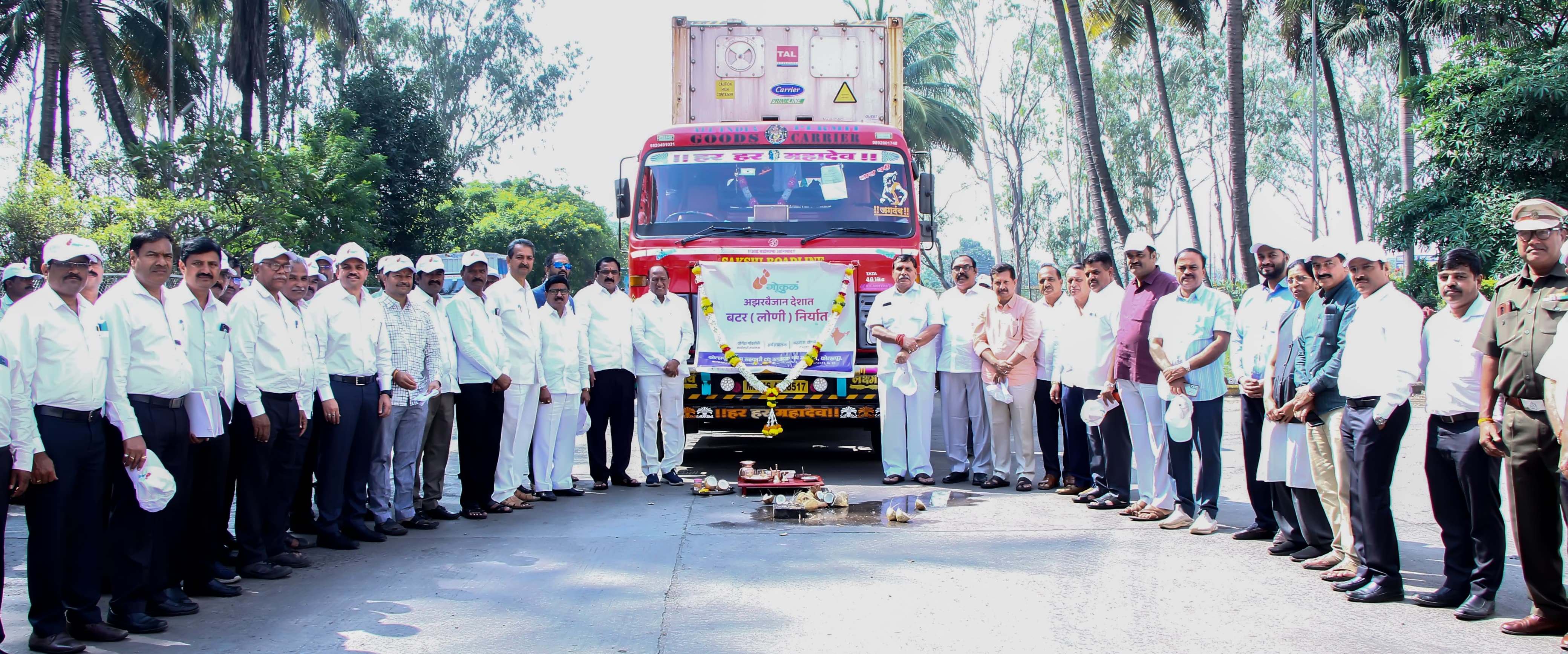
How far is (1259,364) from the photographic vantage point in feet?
22.3

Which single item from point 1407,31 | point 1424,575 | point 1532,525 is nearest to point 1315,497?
point 1424,575

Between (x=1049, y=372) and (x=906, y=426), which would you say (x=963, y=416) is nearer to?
(x=906, y=426)

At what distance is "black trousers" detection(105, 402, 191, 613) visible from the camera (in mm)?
5113

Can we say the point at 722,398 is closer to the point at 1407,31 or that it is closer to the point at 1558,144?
the point at 1558,144

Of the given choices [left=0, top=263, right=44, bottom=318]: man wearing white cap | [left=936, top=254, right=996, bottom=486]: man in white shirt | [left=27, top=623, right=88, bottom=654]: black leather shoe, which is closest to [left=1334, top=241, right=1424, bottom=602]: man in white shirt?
[left=936, top=254, right=996, bottom=486]: man in white shirt

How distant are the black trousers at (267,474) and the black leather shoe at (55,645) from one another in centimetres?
133

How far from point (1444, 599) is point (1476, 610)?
21 cm

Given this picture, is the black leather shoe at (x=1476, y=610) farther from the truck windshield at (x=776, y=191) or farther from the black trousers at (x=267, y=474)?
the black trousers at (x=267, y=474)

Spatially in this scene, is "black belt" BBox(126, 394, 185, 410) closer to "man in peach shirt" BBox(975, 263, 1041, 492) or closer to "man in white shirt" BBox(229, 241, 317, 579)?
"man in white shirt" BBox(229, 241, 317, 579)

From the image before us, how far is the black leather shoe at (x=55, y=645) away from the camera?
4742 millimetres

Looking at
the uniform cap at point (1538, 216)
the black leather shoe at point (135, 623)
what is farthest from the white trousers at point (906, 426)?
the black leather shoe at point (135, 623)

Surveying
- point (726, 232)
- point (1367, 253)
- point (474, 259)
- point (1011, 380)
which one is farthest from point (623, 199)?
point (1367, 253)

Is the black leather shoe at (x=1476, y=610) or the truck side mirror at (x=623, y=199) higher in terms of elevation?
the truck side mirror at (x=623, y=199)

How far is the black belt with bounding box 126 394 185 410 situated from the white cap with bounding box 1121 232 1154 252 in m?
5.77
